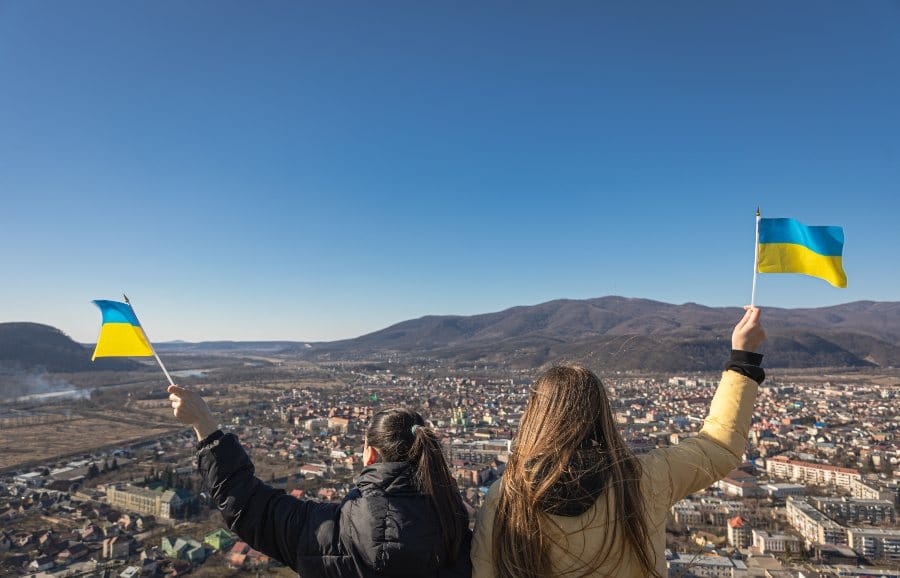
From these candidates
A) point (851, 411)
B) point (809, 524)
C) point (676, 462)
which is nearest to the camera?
point (676, 462)

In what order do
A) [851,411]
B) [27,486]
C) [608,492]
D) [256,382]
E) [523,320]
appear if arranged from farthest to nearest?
[523,320]
[256,382]
[851,411]
[27,486]
[608,492]

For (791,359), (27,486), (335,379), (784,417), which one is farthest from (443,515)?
(791,359)

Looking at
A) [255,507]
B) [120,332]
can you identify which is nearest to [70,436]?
[120,332]

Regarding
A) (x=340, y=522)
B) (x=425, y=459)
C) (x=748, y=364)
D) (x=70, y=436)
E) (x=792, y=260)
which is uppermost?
(x=792, y=260)

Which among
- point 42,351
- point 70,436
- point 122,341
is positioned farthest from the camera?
point 42,351

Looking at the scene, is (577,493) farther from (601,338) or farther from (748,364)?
(601,338)

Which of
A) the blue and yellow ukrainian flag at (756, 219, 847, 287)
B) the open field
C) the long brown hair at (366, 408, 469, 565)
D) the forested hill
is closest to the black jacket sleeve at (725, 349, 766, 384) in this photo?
the long brown hair at (366, 408, 469, 565)

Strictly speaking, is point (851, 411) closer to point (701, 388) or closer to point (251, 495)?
point (701, 388)
